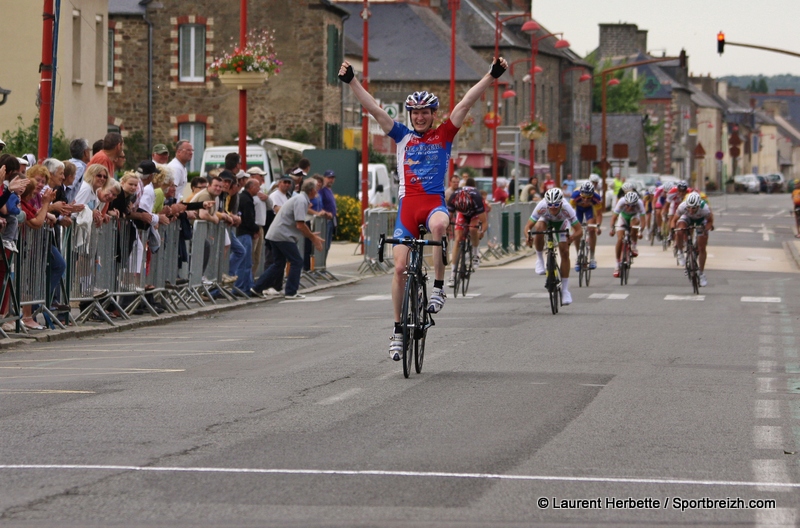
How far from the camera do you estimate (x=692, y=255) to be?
2373 cm

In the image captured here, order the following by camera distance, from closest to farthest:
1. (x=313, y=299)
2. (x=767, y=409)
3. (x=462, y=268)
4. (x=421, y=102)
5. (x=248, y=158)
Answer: (x=767, y=409)
(x=421, y=102)
(x=313, y=299)
(x=462, y=268)
(x=248, y=158)

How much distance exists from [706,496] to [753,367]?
6.19 m

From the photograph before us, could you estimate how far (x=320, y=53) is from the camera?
5322 centimetres

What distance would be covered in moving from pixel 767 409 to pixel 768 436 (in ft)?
4.28

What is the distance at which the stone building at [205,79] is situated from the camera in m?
53.1

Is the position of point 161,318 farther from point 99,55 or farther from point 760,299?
point 99,55

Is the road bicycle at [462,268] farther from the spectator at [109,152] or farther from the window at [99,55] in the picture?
the window at [99,55]

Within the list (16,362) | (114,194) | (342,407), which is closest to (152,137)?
(114,194)

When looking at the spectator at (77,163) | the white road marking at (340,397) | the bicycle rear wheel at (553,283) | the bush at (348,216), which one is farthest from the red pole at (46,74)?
the bush at (348,216)

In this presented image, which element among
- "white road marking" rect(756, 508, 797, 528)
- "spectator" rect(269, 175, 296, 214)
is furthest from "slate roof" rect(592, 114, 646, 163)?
"white road marking" rect(756, 508, 797, 528)

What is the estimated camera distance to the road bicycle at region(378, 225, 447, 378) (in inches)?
446

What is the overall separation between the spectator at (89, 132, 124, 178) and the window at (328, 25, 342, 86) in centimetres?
3675

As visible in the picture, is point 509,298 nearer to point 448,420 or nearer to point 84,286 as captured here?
point 84,286

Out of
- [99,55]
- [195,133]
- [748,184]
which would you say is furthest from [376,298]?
[748,184]
